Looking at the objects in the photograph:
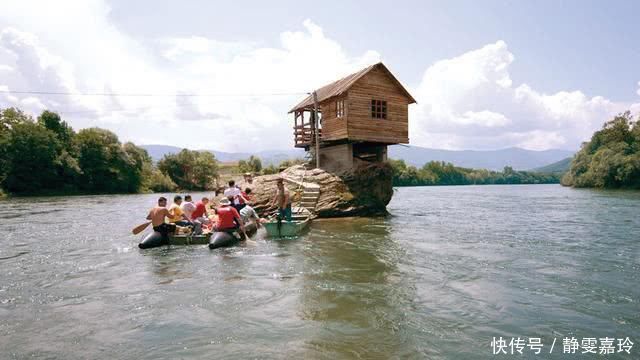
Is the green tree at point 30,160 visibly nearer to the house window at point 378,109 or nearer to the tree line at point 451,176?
the house window at point 378,109

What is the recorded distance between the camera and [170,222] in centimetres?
1669

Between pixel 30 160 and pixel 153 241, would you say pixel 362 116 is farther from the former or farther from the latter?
pixel 30 160

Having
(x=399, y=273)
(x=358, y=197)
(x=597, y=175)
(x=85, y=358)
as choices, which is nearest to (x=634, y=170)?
(x=597, y=175)

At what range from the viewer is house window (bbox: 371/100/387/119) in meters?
29.3

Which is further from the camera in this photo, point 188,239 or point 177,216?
point 177,216

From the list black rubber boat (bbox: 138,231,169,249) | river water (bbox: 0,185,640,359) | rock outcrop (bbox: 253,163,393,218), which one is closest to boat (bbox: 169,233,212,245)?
black rubber boat (bbox: 138,231,169,249)

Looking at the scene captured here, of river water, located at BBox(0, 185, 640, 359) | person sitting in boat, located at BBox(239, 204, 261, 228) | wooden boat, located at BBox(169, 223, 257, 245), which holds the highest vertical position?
person sitting in boat, located at BBox(239, 204, 261, 228)

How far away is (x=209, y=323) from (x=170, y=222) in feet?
31.9

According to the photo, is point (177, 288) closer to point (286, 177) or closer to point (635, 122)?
point (286, 177)

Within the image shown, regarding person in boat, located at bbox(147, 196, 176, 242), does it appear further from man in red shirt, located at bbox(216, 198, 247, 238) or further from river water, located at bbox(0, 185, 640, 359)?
man in red shirt, located at bbox(216, 198, 247, 238)

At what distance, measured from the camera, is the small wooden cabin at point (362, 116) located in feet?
92.8

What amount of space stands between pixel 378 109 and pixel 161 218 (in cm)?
1840

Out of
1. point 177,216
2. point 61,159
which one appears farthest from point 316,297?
point 61,159

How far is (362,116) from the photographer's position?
1123 inches
